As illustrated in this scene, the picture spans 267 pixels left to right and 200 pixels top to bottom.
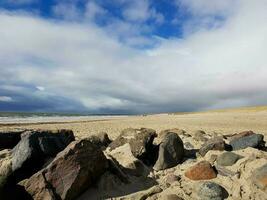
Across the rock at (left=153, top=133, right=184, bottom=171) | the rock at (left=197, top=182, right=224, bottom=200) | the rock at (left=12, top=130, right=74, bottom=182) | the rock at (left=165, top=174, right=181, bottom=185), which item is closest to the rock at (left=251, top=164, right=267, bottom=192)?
the rock at (left=197, top=182, right=224, bottom=200)

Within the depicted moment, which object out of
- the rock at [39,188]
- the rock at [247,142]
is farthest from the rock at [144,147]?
the rock at [39,188]

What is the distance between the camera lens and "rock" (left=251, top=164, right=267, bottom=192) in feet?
25.0

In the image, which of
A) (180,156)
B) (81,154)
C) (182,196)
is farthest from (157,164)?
(81,154)

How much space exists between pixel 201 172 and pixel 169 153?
115cm

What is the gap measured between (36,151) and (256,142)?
5.74 m

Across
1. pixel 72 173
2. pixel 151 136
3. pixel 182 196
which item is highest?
pixel 151 136

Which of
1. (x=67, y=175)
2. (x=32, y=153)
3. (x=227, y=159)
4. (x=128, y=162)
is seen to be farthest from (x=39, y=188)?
(x=227, y=159)

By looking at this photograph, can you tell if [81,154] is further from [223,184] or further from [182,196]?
[223,184]

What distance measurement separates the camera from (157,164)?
9062 millimetres

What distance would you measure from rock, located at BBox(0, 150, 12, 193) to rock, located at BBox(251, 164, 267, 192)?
5.16m

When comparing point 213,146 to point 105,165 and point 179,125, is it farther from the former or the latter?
point 179,125

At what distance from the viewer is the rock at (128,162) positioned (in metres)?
8.65

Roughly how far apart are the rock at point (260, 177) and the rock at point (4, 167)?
516 centimetres

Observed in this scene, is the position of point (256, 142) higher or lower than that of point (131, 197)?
higher
